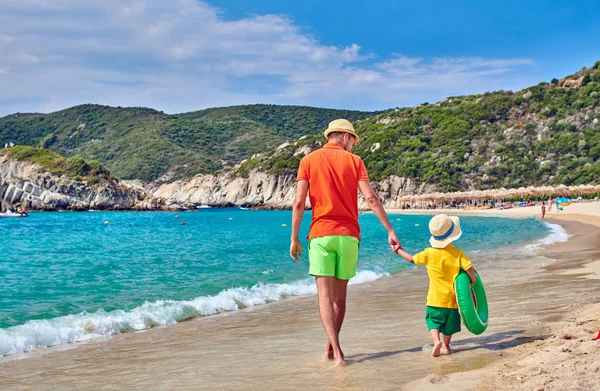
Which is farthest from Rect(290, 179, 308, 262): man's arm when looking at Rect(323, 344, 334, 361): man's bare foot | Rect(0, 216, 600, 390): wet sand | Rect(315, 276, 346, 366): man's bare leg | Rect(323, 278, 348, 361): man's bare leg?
Rect(0, 216, 600, 390): wet sand

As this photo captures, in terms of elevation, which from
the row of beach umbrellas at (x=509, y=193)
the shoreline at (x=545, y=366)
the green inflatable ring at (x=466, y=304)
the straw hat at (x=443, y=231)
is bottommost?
the shoreline at (x=545, y=366)

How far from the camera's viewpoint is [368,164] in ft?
312

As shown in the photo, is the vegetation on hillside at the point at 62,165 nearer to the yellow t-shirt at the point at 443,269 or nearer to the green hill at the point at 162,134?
the green hill at the point at 162,134

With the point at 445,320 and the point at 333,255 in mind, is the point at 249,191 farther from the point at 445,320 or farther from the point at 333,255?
the point at 333,255

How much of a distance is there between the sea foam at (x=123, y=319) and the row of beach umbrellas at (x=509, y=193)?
207ft

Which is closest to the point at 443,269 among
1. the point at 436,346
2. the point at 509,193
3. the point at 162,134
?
the point at 436,346

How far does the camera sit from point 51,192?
3883 inches

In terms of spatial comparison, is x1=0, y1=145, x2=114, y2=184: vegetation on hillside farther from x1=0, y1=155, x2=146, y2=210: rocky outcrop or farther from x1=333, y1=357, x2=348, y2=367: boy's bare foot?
x1=333, y1=357, x2=348, y2=367: boy's bare foot

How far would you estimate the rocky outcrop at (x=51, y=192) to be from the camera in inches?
3780

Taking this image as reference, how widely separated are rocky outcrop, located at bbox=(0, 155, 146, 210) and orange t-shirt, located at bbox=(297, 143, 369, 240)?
10080cm

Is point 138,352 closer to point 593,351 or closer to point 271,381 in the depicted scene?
point 271,381

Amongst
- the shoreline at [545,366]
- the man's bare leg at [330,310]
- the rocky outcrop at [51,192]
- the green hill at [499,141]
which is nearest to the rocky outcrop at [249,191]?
the green hill at [499,141]

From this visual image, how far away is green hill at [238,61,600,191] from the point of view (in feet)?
265

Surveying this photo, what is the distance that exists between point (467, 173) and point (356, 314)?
82744mm
